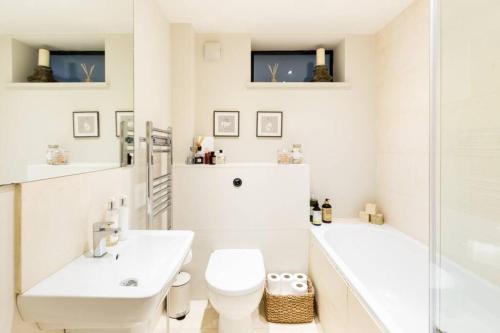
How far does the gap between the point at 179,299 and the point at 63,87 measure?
5.21 ft

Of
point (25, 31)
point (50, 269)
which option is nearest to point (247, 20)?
point (25, 31)

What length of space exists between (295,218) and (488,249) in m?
1.26

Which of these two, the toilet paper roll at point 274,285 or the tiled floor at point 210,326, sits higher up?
the toilet paper roll at point 274,285

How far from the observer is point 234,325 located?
1.68m

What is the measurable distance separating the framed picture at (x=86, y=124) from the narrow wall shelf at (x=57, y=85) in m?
0.10

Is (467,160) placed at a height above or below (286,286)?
above

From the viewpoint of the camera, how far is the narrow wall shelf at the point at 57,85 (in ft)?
2.49

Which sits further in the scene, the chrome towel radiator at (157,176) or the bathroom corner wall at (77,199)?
the chrome towel radiator at (157,176)

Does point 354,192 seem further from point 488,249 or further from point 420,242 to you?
point 488,249

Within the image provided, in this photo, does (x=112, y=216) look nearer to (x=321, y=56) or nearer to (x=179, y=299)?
(x=179, y=299)

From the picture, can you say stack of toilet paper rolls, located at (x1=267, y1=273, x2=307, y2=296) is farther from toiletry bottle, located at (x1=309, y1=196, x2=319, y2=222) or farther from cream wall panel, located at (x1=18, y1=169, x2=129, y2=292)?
cream wall panel, located at (x1=18, y1=169, x2=129, y2=292)

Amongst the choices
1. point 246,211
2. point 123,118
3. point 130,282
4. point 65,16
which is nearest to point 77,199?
point 130,282

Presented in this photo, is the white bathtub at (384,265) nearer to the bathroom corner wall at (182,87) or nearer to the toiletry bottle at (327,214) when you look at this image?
the toiletry bottle at (327,214)

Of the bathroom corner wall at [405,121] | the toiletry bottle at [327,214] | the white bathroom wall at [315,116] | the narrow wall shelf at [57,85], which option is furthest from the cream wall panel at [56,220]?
the bathroom corner wall at [405,121]
